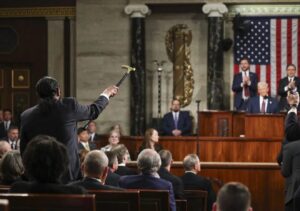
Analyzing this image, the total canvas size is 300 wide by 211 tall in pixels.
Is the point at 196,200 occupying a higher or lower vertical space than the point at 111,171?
lower

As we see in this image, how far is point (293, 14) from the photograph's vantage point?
16312 millimetres

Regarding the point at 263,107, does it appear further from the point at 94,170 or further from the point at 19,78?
the point at 94,170

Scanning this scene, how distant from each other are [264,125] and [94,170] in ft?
26.6

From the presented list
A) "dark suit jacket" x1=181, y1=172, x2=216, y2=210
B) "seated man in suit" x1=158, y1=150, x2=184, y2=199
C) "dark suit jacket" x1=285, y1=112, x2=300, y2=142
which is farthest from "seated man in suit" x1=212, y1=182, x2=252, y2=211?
"dark suit jacket" x1=285, y1=112, x2=300, y2=142

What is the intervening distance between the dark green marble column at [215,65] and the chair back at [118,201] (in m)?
11.2

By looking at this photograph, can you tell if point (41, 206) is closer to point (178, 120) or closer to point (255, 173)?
point (255, 173)

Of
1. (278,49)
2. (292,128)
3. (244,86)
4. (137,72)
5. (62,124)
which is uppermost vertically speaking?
(278,49)

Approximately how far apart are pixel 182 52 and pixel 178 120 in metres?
2.25

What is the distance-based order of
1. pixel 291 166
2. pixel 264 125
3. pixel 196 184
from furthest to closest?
pixel 264 125 < pixel 291 166 < pixel 196 184

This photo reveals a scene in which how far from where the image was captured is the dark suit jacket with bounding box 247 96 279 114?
551 inches

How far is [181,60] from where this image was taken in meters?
16.7

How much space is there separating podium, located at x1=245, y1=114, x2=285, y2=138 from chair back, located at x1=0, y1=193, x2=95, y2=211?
9.45 m

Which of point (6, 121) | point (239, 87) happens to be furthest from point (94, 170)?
point (6, 121)

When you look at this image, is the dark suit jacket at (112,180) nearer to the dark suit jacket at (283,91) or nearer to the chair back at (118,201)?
the chair back at (118,201)
